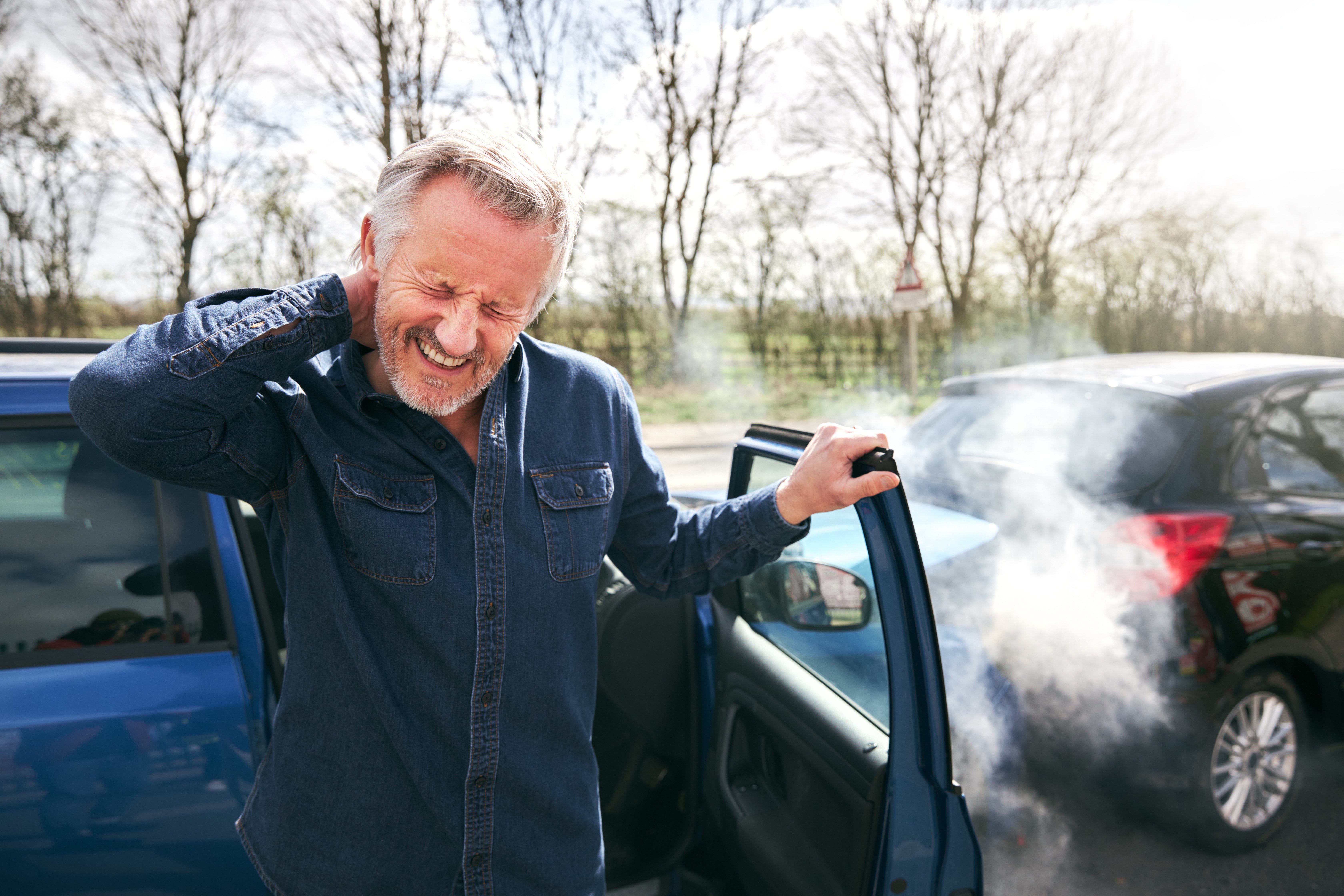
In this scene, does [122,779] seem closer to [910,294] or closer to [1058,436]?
[1058,436]

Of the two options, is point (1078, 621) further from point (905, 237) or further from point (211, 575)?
point (905, 237)

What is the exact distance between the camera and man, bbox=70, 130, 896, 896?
1151 millimetres

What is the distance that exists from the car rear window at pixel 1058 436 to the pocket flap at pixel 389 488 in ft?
7.83

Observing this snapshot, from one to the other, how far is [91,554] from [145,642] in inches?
8.8

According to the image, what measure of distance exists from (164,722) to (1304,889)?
3.29 metres

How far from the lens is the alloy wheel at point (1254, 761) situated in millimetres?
2697

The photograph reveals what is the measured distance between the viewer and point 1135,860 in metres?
2.67

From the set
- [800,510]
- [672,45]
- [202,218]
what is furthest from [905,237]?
[800,510]

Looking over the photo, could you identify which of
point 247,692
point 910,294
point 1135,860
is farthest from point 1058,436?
point 910,294

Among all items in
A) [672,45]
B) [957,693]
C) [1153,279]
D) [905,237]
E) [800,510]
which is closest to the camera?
[800,510]

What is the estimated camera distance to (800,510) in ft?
4.37

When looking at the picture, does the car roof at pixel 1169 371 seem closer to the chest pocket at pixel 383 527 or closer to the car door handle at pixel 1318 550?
the car door handle at pixel 1318 550

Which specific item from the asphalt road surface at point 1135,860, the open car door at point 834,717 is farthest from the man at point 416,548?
the asphalt road surface at point 1135,860

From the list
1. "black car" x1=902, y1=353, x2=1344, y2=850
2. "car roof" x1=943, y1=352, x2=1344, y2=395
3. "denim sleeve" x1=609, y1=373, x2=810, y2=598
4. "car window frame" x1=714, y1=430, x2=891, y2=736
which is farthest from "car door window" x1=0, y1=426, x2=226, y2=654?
"car roof" x1=943, y1=352, x2=1344, y2=395
